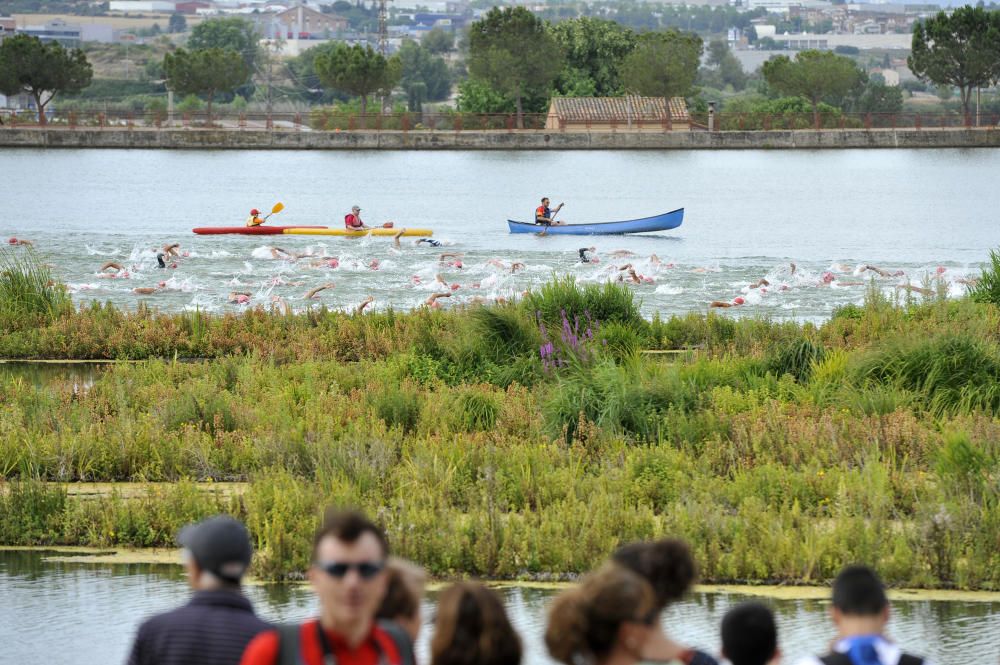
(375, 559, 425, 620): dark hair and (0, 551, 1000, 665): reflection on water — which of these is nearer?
(375, 559, 425, 620): dark hair

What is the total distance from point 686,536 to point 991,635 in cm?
236

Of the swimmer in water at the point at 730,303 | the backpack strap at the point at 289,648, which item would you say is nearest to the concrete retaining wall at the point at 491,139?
the swimmer in water at the point at 730,303

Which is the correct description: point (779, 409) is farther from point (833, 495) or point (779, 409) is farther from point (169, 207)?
point (169, 207)

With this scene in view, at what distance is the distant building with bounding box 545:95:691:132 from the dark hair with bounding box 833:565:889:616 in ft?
337

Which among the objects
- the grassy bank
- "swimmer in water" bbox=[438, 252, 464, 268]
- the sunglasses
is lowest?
"swimmer in water" bbox=[438, 252, 464, 268]

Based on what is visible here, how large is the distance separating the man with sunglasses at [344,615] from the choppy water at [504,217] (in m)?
23.5

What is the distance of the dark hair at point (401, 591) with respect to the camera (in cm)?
613

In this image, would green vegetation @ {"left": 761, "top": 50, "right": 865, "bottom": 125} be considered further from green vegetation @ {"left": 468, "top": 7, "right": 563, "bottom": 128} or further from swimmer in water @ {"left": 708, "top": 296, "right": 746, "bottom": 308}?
swimmer in water @ {"left": 708, "top": 296, "right": 746, "bottom": 308}

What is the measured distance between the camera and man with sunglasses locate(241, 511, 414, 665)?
230 inches

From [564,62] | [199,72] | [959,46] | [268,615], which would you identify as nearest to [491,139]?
Result: [564,62]

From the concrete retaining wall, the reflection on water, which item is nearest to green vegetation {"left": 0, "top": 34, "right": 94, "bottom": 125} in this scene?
the concrete retaining wall

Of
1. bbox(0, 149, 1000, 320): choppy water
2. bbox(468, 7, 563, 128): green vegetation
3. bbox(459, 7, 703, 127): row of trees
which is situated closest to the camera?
bbox(0, 149, 1000, 320): choppy water

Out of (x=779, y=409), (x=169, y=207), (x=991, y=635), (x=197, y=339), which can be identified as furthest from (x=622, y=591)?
(x=169, y=207)

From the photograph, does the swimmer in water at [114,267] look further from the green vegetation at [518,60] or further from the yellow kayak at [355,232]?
the green vegetation at [518,60]
